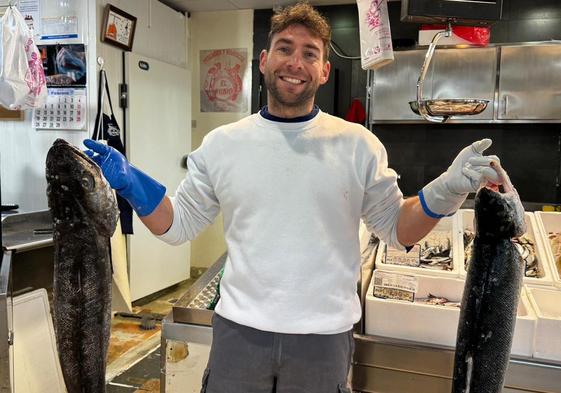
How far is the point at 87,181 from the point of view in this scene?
1.10 meters

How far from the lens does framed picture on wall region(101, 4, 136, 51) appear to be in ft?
12.4

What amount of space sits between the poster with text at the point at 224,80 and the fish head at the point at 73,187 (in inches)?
165

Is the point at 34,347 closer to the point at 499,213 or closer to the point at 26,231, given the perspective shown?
the point at 26,231

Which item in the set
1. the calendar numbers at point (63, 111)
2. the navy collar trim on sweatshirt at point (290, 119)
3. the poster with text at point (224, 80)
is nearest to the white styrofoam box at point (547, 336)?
the navy collar trim on sweatshirt at point (290, 119)

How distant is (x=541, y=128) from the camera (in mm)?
4492

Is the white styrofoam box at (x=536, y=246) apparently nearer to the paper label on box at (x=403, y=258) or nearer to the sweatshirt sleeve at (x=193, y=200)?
the paper label on box at (x=403, y=258)

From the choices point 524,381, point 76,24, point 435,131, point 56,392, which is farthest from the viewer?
point 435,131

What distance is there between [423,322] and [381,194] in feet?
1.86

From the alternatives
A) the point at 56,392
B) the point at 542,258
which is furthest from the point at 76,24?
the point at 542,258

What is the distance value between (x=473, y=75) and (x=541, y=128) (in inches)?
35.3

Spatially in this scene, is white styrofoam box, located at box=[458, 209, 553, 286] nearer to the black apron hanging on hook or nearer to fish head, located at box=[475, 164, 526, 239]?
fish head, located at box=[475, 164, 526, 239]

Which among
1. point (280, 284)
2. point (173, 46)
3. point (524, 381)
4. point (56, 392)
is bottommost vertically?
point (56, 392)

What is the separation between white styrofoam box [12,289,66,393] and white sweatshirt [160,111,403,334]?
146 centimetres

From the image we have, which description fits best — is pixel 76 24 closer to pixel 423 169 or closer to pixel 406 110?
pixel 406 110
